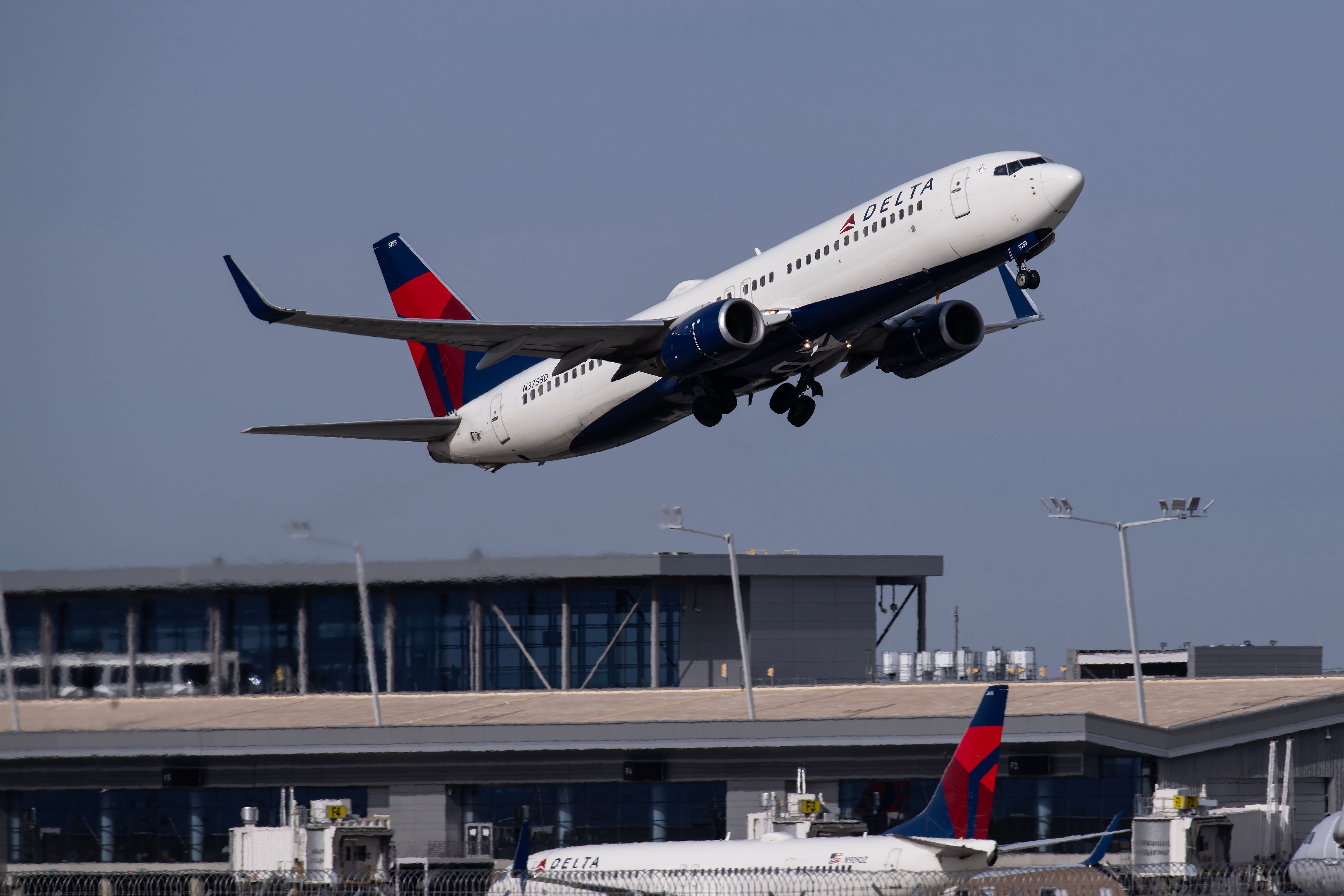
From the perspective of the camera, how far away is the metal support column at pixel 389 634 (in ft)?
304

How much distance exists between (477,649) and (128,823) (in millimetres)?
25927

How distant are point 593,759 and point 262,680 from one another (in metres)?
30.2

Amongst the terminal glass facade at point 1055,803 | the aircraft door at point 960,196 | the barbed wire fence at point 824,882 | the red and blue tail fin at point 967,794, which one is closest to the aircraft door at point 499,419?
the barbed wire fence at point 824,882

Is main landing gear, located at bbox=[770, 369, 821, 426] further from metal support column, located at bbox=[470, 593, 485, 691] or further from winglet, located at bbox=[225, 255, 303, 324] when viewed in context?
metal support column, located at bbox=[470, 593, 485, 691]

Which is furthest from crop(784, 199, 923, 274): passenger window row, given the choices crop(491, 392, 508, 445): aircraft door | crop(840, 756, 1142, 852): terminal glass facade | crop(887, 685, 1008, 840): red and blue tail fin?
crop(840, 756, 1142, 852): terminal glass facade

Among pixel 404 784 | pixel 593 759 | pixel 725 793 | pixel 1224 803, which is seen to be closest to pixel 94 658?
pixel 404 784

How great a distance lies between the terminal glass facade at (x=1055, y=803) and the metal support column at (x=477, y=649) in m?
36.8

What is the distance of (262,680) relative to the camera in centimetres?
9125

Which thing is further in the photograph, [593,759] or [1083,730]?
[593,759]

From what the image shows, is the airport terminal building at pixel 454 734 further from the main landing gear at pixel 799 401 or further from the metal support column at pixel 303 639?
the main landing gear at pixel 799 401

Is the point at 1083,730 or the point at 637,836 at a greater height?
the point at 1083,730

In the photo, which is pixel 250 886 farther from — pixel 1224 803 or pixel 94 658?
pixel 1224 803

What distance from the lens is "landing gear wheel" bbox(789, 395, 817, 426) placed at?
48812 mm

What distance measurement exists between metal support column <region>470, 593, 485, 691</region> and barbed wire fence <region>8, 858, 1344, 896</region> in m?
52.2
